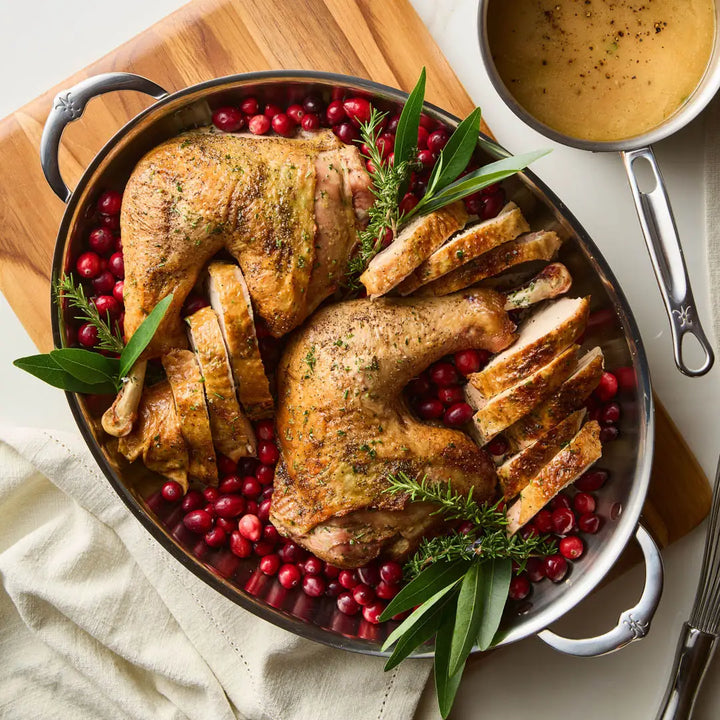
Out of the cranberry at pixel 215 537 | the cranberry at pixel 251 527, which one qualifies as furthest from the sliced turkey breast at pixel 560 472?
the cranberry at pixel 215 537

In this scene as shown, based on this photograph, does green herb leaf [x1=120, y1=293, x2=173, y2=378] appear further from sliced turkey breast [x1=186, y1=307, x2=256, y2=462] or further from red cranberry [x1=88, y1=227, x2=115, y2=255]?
red cranberry [x1=88, y1=227, x2=115, y2=255]

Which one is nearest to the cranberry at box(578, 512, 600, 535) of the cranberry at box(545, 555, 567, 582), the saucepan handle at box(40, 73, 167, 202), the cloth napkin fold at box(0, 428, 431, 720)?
the cranberry at box(545, 555, 567, 582)

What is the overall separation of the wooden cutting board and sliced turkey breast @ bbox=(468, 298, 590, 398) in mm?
916

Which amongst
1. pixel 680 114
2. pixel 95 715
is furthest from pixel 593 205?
pixel 95 715

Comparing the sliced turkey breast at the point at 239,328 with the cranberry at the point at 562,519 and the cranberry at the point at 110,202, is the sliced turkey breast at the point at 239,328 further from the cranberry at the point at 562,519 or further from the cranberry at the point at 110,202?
the cranberry at the point at 562,519

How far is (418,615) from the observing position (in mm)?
2561

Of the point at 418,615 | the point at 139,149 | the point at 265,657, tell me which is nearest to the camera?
the point at 418,615

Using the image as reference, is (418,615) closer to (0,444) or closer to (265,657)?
(265,657)

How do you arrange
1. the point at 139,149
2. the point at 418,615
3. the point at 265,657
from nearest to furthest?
1. the point at 418,615
2. the point at 139,149
3. the point at 265,657

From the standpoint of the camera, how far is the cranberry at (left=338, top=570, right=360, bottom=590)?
9.30 feet

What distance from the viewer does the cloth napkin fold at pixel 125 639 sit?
300 centimetres

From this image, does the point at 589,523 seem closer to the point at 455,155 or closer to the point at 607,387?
the point at 607,387

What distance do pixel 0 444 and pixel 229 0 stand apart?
Answer: 196 cm

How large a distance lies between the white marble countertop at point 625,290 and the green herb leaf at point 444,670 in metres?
0.41
